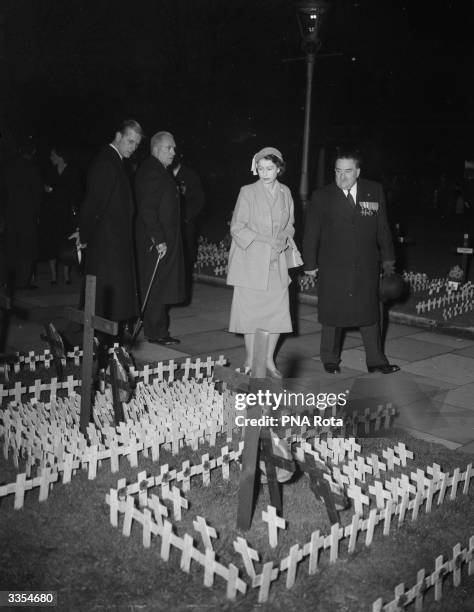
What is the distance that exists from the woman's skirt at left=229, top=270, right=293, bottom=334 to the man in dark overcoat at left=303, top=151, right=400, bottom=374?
0.50m

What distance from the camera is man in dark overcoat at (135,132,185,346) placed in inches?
301

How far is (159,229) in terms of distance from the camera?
25.1 feet

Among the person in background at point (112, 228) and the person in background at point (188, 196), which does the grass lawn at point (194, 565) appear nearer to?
the person in background at point (112, 228)

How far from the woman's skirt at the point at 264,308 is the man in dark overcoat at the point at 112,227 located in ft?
4.21

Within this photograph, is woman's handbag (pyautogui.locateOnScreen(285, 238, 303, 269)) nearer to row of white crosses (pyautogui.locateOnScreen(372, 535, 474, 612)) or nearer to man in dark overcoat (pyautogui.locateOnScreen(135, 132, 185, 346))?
man in dark overcoat (pyautogui.locateOnScreen(135, 132, 185, 346))

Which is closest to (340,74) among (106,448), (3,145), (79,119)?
(79,119)

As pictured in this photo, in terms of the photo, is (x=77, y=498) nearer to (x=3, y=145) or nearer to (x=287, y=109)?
(x=3, y=145)

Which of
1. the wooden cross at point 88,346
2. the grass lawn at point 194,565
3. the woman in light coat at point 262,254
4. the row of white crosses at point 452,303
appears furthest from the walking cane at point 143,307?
the row of white crosses at point 452,303

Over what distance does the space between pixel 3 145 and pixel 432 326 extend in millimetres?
15657

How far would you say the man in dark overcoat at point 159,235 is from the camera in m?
7.64

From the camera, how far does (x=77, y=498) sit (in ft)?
13.8

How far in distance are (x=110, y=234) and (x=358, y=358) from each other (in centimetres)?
272

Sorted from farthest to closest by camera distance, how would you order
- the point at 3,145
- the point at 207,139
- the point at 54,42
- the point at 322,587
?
the point at 207,139, the point at 54,42, the point at 3,145, the point at 322,587

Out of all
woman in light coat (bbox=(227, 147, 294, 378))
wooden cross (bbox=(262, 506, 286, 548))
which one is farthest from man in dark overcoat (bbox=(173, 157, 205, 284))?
wooden cross (bbox=(262, 506, 286, 548))
